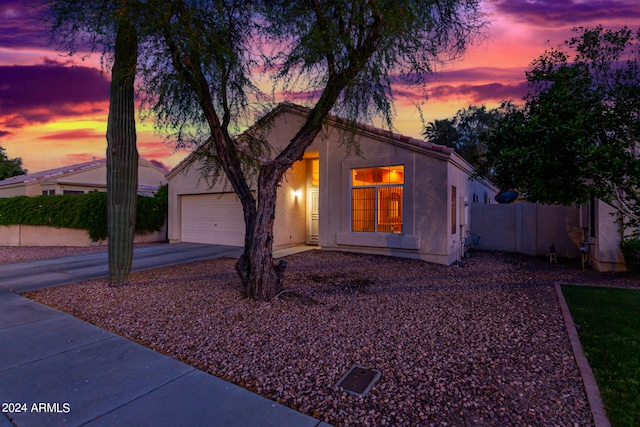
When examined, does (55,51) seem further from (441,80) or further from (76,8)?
(441,80)

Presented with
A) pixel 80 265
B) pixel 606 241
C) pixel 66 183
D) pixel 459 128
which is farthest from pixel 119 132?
pixel 459 128

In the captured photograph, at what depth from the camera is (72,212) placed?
14.9 meters

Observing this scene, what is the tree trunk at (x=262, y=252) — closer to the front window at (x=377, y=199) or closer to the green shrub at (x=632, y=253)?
the front window at (x=377, y=199)

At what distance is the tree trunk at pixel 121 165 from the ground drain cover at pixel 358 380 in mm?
5714

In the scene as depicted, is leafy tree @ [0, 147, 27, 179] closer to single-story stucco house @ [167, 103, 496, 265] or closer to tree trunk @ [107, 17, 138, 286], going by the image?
single-story stucco house @ [167, 103, 496, 265]

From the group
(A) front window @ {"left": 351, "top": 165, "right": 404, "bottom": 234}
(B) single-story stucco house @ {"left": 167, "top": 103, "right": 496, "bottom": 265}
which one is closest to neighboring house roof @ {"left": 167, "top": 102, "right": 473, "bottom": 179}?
(B) single-story stucco house @ {"left": 167, "top": 103, "right": 496, "bottom": 265}

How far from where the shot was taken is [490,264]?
404 inches

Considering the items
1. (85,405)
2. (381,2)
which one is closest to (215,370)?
(85,405)

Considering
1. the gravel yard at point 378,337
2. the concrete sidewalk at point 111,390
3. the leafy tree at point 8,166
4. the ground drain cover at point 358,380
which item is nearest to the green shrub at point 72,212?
the gravel yard at point 378,337

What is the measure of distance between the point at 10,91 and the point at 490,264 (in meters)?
16.5

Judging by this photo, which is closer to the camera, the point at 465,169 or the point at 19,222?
the point at 465,169

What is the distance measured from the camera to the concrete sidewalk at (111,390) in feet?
8.87

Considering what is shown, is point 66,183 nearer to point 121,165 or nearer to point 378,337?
point 121,165

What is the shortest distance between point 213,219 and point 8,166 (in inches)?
1233
